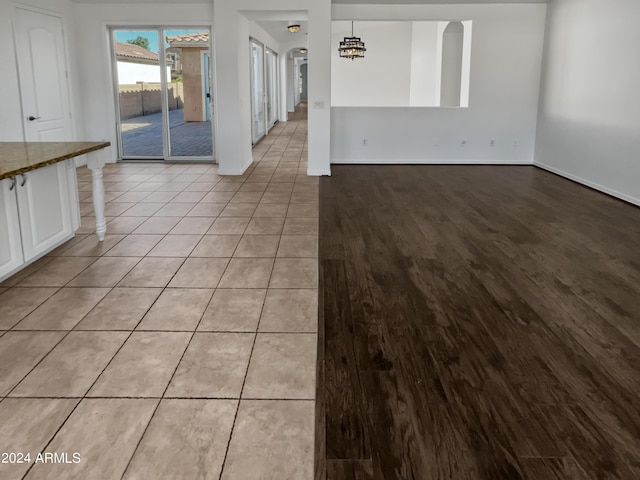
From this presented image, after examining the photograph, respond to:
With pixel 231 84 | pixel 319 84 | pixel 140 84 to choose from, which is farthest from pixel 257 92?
pixel 319 84

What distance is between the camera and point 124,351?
287 cm

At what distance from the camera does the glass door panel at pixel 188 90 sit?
364 inches

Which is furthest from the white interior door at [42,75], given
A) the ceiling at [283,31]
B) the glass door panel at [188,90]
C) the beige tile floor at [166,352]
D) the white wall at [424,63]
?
the white wall at [424,63]

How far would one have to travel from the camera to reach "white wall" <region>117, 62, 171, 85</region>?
927 centimetres

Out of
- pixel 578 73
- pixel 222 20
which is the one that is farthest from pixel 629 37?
pixel 222 20

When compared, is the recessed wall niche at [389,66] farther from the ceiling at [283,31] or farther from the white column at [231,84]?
the white column at [231,84]

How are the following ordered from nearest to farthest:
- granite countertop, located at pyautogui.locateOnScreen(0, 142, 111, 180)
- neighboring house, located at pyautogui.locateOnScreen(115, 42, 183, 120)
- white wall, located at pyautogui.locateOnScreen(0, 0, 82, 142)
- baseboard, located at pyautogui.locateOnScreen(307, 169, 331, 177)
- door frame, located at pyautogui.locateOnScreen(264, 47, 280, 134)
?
granite countertop, located at pyautogui.locateOnScreen(0, 142, 111, 180) < white wall, located at pyautogui.locateOnScreen(0, 0, 82, 142) < baseboard, located at pyautogui.locateOnScreen(307, 169, 331, 177) < neighboring house, located at pyautogui.locateOnScreen(115, 42, 183, 120) < door frame, located at pyautogui.locateOnScreen(264, 47, 280, 134)

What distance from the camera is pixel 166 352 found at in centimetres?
286

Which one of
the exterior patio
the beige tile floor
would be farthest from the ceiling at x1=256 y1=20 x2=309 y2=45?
the beige tile floor

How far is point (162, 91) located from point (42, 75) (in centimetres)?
217

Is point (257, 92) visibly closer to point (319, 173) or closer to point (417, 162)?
point (417, 162)

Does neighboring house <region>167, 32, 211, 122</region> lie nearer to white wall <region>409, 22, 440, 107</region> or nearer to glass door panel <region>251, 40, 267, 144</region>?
glass door panel <region>251, 40, 267, 144</region>

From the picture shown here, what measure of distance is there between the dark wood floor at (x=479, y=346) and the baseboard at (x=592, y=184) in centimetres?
69

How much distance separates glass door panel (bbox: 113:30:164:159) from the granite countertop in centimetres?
508
